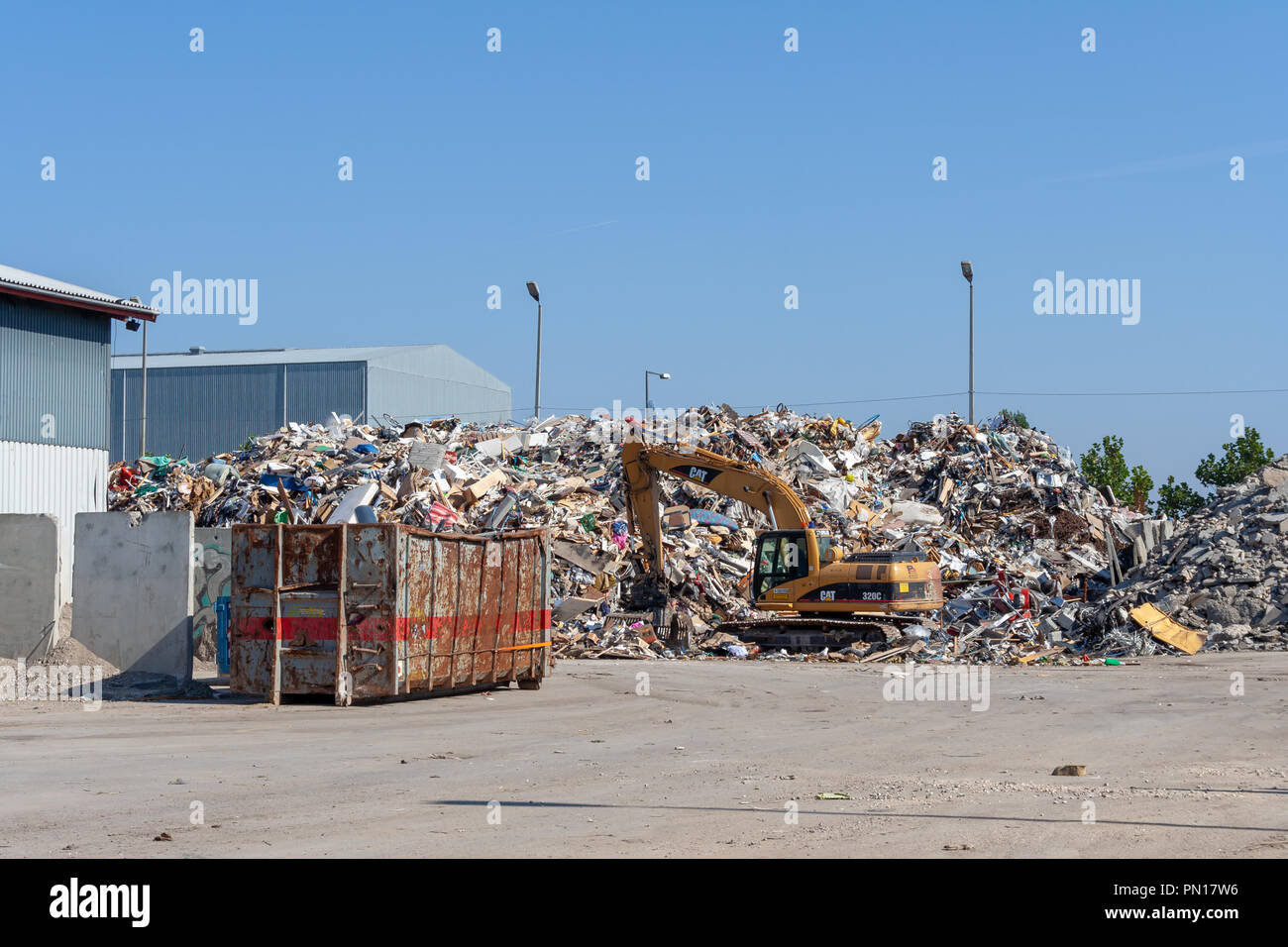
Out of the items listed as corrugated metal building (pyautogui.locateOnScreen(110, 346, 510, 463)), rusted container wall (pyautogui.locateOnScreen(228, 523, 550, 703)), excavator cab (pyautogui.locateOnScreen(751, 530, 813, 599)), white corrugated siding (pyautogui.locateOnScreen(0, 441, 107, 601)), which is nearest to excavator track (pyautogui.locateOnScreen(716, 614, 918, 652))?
excavator cab (pyautogui.locateOnScreen(751, 530, 813, 599))

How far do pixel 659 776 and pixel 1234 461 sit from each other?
5983 centimetres

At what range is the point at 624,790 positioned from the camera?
10312mm

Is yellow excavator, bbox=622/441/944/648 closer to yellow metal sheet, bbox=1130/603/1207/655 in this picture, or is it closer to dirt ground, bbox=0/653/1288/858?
yellow metal sheet, bbox=1130/603/1207/655

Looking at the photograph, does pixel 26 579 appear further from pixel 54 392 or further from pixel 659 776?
pixel 659 776

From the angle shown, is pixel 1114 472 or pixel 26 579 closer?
pixel 26 579

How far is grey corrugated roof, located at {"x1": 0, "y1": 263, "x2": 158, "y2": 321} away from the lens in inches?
915

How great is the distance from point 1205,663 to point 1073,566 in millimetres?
9351

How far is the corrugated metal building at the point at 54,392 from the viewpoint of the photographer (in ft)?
76.8

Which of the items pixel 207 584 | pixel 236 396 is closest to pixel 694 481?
pixel 207 584

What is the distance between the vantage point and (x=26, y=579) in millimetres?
18969

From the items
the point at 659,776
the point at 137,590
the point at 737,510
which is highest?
the point at 737,510
